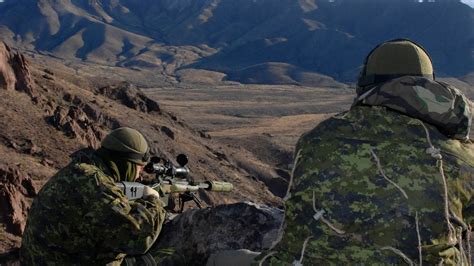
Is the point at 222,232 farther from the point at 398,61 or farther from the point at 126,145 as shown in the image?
the point at 398,61

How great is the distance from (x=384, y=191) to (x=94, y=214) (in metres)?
1.92

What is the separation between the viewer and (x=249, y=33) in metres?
136

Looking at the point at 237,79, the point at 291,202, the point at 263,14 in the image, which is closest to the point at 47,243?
the point at 291,202

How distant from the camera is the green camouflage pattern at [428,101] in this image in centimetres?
255

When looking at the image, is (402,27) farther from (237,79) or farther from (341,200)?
(341,200)

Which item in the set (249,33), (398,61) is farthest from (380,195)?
(249,33)

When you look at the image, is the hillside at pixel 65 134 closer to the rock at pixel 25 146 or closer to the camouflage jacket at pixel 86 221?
the rock at pixel 25 146

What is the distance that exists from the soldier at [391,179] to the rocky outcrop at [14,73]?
40.7 ft

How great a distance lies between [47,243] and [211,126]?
33029mm

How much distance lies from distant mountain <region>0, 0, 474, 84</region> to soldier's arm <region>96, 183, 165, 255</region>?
87.9 meters

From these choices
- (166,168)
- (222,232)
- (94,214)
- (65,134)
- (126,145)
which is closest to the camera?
(94,214)

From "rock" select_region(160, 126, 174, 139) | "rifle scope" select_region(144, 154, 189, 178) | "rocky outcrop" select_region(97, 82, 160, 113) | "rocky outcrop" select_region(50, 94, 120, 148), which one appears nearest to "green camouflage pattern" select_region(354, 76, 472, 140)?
"rifle scope" select_region(144, 154, 189, 178)

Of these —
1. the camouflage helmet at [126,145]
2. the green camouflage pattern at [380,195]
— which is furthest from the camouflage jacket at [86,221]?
the green camouflage pattern at [380,195]

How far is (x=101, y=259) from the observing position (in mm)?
4070
